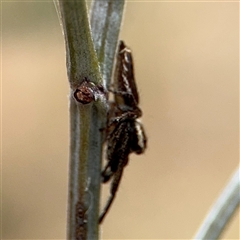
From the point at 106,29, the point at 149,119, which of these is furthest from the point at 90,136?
the point at 149,119

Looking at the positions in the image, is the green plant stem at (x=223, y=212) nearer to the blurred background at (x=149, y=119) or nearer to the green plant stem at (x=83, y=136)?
the green plant stem at (x=83, y=136)

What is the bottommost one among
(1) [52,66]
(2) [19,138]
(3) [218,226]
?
(2) [19,138]

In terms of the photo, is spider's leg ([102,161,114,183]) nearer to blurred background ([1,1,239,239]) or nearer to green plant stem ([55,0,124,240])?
green plant stem ([55,0,124,240])

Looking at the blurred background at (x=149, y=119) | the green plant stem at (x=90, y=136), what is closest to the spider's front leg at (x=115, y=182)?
the green plant stem at (x=90, y=136)

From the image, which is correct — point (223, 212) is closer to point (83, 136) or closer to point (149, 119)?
point (83, 136)

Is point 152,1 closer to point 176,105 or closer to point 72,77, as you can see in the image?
point 176,105

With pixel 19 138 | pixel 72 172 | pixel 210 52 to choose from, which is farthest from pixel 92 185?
pixel 210 52
